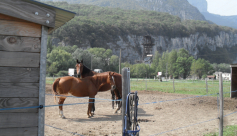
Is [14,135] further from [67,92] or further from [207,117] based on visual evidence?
[207,117]

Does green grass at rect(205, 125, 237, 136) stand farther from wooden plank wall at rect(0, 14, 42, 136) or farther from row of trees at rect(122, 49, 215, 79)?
row of trees at rect(122, 49, 215, 79)

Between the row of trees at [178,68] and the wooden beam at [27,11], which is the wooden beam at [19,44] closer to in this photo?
the wooden beam at [27,11]

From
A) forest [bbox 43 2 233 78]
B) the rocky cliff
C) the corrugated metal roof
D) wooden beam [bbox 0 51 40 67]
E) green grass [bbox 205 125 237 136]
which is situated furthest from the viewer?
the rocky cliff

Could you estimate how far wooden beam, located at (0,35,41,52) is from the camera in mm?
2378

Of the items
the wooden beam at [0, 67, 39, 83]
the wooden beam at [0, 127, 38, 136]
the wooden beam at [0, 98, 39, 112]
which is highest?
the wooden beam at [0, 67, 39, 83]

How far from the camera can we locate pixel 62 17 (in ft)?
9.72

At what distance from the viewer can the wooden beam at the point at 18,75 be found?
2371mm

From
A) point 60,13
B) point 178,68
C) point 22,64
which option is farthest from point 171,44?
point 22,64

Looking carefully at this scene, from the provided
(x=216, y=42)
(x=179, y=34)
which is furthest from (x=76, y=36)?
(x=216, y=42)

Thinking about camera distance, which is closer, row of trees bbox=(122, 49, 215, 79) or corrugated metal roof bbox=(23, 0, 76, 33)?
corrugated metal roof bbox=(23, 0, 76, 33)

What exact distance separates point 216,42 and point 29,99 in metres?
175

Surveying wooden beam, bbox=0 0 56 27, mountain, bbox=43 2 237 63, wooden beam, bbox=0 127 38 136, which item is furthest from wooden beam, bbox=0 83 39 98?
mountain, bbox=43 2 237 63

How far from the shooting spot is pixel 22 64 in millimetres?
→ 2426

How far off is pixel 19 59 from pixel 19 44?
0.18 m
